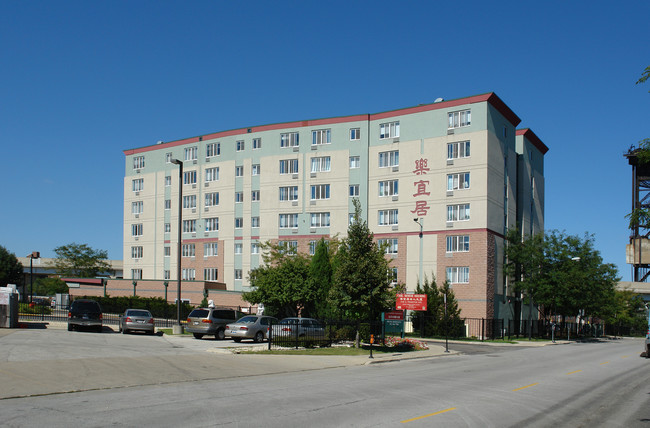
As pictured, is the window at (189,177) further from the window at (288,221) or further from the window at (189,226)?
the window at (288,221)

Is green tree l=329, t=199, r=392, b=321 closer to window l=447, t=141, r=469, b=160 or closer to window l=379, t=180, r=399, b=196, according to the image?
window l=447, t=141, r=469, b=160

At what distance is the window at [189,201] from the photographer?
71.8m

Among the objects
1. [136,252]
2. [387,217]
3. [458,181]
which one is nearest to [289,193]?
[387,217]

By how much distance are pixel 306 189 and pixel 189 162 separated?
55.6ft

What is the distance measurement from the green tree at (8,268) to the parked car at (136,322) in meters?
67.5

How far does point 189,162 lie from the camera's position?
237 ft

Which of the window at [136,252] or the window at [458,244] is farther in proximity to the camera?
the window at [136,252]

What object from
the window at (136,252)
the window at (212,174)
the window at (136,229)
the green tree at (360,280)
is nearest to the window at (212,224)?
the window at (212,174)

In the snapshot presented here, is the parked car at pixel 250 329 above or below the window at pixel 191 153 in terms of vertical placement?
below

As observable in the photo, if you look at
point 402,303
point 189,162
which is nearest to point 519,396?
point 402,303

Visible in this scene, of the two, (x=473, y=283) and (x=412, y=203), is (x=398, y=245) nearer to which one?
(x=412, y=203)

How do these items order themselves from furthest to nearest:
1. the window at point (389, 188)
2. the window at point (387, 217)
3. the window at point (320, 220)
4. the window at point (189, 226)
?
the window at point (189, 226)
the window at point (320, 220)
the window at point (389, 188)
the window at point (387, 217)

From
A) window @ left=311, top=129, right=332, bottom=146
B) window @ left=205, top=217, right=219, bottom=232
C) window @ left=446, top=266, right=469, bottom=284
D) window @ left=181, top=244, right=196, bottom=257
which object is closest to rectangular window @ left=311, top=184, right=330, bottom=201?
window @ left=311, top=129, right=332, bottom=146

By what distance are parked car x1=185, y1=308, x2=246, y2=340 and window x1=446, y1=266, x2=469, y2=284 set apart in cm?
2657
